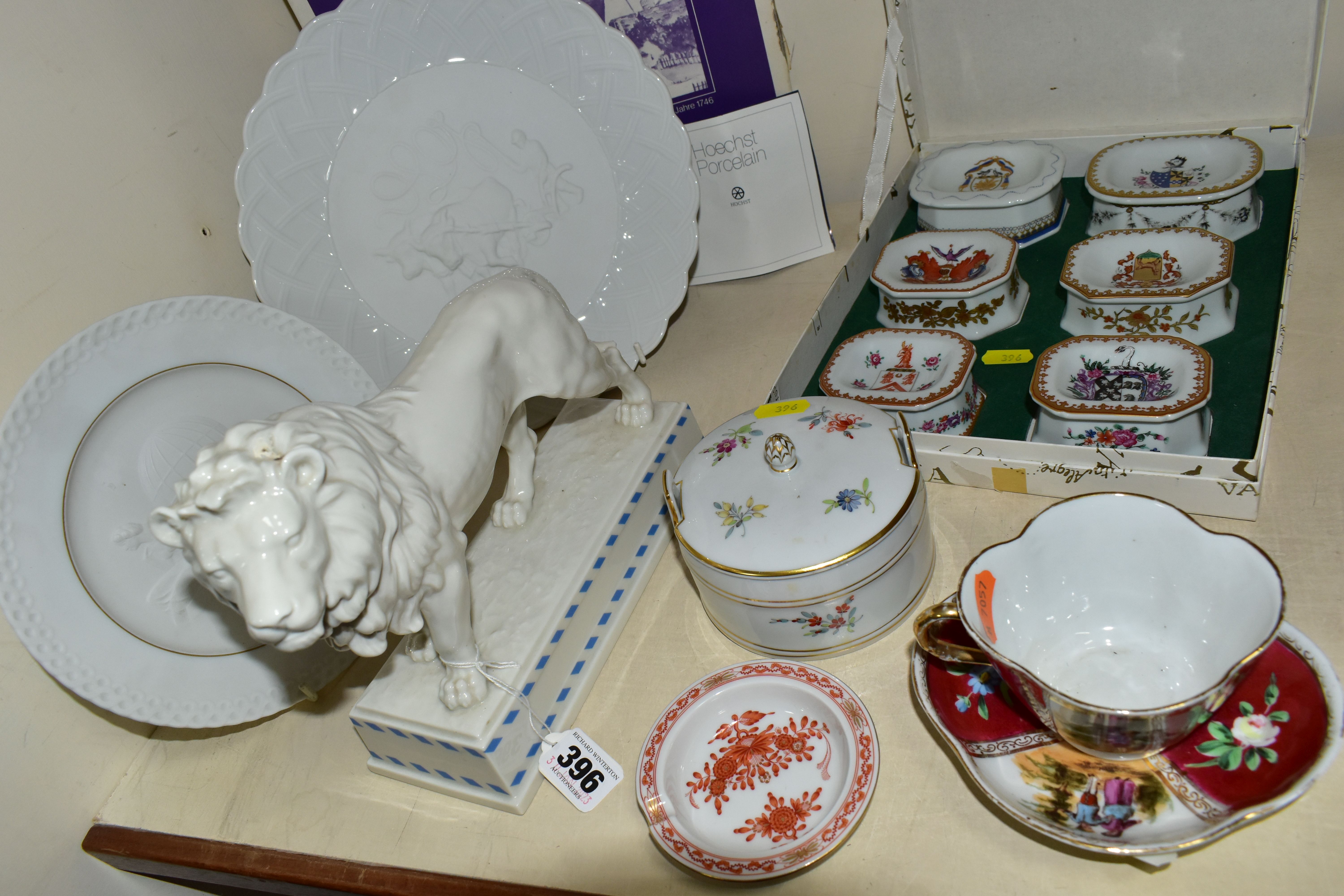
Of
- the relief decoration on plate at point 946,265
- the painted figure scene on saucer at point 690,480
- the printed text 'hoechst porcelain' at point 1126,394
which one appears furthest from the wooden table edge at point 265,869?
the relief decoration on plate at point 946,265

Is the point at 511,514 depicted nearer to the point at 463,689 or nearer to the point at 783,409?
the point at 463,689

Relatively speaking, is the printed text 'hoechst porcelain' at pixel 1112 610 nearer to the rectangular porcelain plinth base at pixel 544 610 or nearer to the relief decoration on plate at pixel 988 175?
the rectangular porcelain plinth base at pixel 544 610

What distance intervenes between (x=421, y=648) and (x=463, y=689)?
104 mm

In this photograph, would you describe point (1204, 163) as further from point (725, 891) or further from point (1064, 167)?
point (725, 891)

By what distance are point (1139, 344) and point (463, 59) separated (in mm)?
1002

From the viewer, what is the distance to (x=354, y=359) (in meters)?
1.22

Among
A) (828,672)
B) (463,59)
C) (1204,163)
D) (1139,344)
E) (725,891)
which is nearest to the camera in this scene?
(725,891)

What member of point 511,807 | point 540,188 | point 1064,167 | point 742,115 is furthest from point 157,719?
point 1064,167

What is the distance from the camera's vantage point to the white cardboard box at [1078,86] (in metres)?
1.42

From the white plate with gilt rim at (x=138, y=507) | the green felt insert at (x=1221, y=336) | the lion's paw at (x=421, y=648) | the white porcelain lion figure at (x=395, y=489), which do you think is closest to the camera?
the white porcelain lion figure at (x=395, y=489)

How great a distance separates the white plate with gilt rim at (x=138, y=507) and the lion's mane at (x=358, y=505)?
315mm

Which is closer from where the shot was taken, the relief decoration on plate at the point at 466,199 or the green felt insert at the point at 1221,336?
the green felt insert at the point at 1221,336

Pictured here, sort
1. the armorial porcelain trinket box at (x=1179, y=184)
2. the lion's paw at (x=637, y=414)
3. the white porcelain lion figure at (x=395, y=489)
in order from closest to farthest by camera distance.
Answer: the white porcelain lion figure at (x=395, y=489) → the lion's paw at (x=637, y=414) → the armorial porcelain trinket box at (x=1179, y=184)

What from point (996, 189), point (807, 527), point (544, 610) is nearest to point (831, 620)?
point (807, 527)
